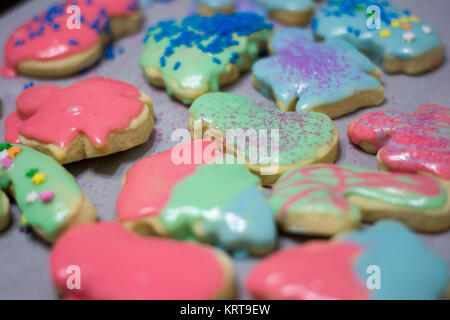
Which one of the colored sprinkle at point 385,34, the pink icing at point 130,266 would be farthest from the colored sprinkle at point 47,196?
the colored sprinkle at point 385,34

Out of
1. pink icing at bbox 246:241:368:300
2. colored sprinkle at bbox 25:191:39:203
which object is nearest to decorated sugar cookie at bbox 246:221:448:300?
pink icing at bbox 246:241:368:300

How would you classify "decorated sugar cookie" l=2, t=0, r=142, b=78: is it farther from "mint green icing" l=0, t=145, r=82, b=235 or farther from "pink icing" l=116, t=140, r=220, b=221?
"pink icing" l=116, t=140, r=220, b=221
